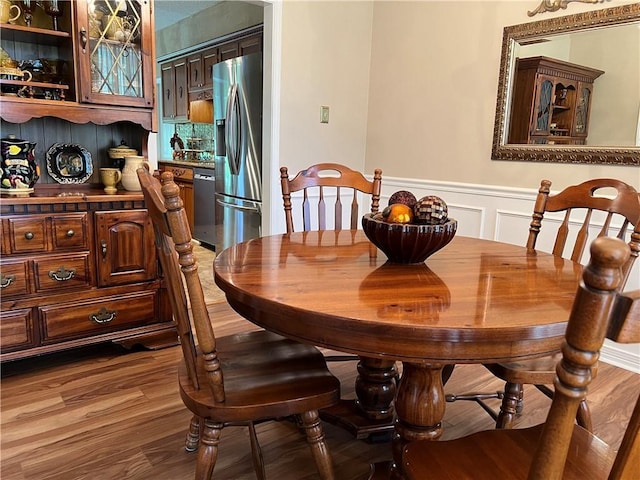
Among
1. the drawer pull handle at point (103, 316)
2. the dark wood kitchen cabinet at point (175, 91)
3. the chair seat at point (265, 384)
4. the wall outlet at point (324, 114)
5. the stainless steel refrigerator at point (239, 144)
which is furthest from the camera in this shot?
the dark wood kitchen cabinet at point (175, 91)

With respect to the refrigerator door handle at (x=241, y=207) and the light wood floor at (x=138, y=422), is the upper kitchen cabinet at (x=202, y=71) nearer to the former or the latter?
the refrigerator door handle at (x=241, y=207)

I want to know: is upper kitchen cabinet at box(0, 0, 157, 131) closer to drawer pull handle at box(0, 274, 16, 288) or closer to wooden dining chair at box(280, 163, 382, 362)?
drawer pull handle at box(0, 274, 16, 288)

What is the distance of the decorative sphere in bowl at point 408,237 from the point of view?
134 cm

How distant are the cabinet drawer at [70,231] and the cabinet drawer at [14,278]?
16 cm

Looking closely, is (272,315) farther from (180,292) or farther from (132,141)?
(132,141)

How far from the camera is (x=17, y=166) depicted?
227cm

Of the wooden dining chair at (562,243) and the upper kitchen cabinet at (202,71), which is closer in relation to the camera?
the wooden dining chair at (562,243)

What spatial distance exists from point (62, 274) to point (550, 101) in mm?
2741

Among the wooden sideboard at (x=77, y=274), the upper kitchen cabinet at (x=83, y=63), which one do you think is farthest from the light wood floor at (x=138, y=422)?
the upper kitchen cabinet at (x=83, y=63)

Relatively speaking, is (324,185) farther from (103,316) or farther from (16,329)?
(16,329)

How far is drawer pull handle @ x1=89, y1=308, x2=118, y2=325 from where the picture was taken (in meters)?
2.38

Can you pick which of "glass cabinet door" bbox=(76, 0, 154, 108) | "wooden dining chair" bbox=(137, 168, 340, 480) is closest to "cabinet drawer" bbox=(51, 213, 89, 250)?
"glass cabinet door" bbox=(76, 0, 154, 108)

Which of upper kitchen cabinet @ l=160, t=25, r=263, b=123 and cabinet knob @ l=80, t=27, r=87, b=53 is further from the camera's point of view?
upper kitchen cabinet @ l=160, t=25, r=263, b=123

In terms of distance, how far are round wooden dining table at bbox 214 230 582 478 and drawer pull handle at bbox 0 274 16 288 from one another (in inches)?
48.2
